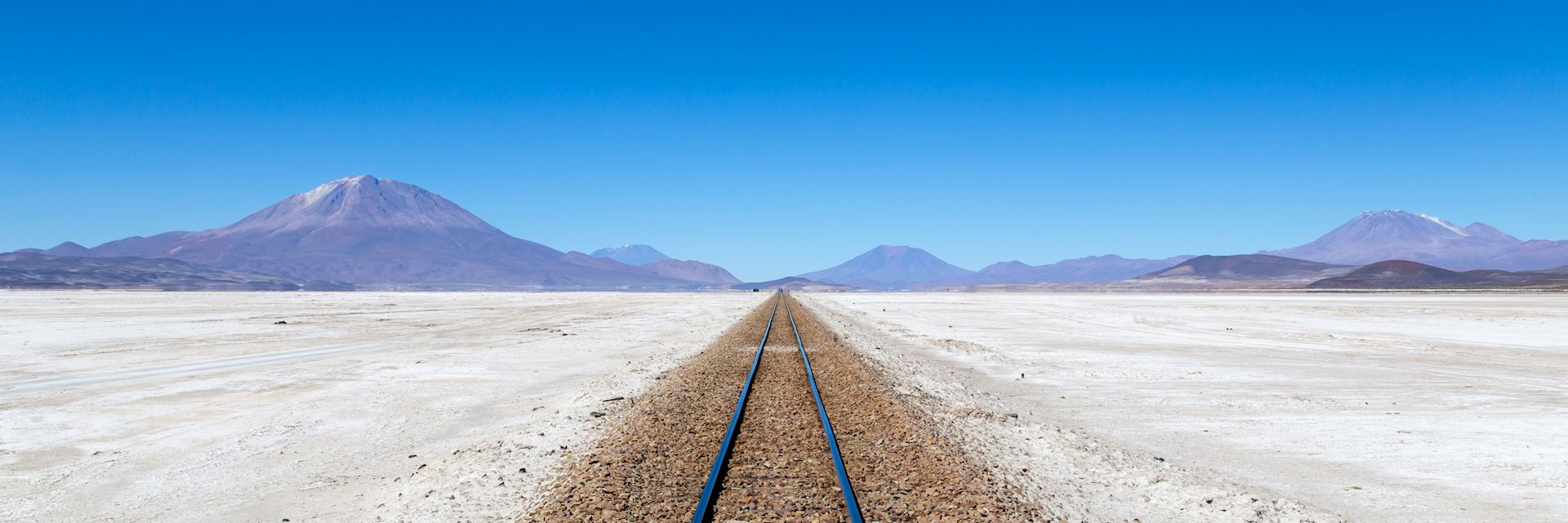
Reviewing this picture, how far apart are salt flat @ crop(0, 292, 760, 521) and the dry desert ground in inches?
2.3

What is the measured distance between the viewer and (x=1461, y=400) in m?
14.1

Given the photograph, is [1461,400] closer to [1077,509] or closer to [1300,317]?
[1077,509]

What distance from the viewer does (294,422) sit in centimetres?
1262

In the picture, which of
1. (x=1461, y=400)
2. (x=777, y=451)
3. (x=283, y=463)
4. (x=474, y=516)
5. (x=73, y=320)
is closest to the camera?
(x=474, y=516)

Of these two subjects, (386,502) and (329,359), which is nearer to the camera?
(386,502)

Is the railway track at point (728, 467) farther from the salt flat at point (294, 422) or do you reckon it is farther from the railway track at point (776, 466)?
the salt flat at point (294, 422)

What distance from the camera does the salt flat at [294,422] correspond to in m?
8.27

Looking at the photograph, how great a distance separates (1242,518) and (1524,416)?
26.5ft

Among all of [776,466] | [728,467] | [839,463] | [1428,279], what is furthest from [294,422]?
[1428,279]

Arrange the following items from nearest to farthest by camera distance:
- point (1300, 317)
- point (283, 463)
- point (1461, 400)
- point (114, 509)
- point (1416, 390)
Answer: point (114, 509) → point (283, 463) → point (1461, 400) → point (1416, 390) → point (1300, 317)

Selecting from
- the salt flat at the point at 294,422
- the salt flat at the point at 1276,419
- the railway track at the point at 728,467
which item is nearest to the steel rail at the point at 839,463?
the railway track at the point at 728,467

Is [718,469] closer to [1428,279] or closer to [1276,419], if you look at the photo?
[1276,419]

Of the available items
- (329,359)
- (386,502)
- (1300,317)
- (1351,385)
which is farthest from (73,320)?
(1300,317)

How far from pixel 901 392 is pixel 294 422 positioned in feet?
29.5
